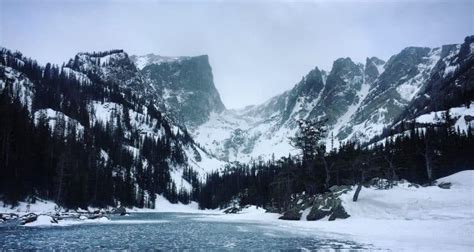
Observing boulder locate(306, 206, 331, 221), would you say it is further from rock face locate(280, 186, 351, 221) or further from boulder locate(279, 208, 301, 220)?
boulder locate(279, 208, 301, 220)

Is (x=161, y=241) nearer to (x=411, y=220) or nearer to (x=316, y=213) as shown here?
(x=411, y=220)

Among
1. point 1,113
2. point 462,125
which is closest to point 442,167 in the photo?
point 462,125

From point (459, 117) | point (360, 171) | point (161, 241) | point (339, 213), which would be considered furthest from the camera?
point (459, 117)

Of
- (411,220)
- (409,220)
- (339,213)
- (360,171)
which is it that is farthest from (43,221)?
(360,171)

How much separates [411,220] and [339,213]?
1261cm

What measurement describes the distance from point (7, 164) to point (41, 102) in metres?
113

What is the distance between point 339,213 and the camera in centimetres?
5497

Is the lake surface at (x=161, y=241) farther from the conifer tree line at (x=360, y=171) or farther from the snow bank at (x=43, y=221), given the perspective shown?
the conifer tree line at (x=360, y=171)

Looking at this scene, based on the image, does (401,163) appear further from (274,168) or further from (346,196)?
(274,168)

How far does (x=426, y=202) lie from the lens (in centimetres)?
4788

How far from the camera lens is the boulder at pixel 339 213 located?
54.1 metres

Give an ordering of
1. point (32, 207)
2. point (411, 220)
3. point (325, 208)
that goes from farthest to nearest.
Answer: point (32, 207)
point (325, 208)
point (411, 220)

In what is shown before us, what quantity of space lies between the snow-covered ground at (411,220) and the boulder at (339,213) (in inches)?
27.8

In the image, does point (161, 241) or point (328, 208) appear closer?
point (161, 241)
